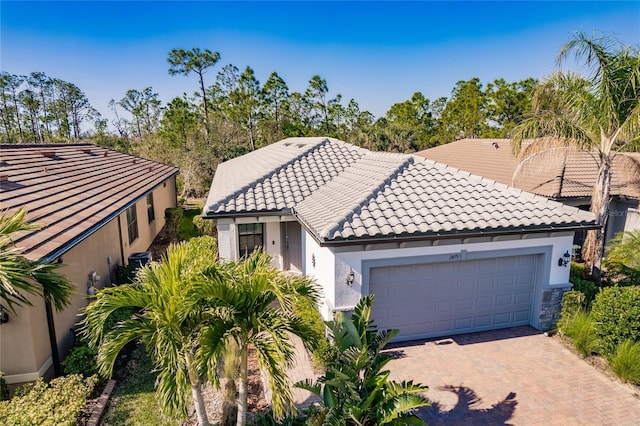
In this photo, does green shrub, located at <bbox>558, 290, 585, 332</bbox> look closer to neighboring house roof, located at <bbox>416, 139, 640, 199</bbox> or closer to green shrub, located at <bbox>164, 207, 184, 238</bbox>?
neighboring house roof, located at <bbox>416, 139, 640, 199</bbox>

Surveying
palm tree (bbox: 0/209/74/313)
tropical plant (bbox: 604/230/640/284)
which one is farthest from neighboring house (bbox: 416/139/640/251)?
palm tree (bbox: 0/209/74/313)

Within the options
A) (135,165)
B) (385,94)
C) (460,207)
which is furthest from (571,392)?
(385,94)

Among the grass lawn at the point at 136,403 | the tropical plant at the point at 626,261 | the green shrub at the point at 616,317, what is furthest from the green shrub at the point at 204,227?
the tropical plant at the point at 626,261

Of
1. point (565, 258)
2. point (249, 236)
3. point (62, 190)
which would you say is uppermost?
point (62, 190)

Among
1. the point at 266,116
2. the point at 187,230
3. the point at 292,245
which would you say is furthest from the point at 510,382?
the point at 266,116

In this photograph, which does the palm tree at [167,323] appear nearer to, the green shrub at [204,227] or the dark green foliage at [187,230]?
the green shrub at [204,227]

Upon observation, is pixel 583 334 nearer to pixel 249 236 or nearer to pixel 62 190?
pixel 249 236
